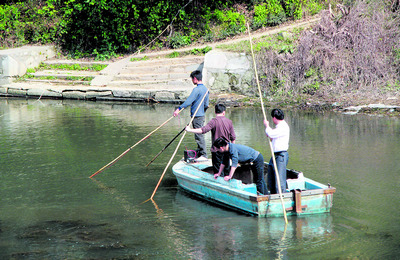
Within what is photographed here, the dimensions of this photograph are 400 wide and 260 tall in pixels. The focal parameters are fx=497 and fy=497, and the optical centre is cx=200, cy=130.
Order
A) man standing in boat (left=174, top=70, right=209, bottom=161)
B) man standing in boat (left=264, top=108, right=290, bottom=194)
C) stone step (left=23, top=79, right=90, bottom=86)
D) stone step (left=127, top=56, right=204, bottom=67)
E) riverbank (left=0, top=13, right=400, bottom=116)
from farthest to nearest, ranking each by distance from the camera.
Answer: stone step (left=23, top=79, right=90, bottom=86) < stone step (left=127, top=56, right=204, bottom=67) < riverbank (left=0, top=13, right=400, bottom=116) < man standing in boat (left=174, top=70, right=209, bottom=161) < man standing in boat (left=264, top=108, right=290, bottom=194)

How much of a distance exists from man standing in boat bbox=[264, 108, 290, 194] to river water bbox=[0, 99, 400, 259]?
63 cm

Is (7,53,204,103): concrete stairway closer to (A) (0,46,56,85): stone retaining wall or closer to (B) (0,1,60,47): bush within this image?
(A) (0,46,56,85): stone retaining wall

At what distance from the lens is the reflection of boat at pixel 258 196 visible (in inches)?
293

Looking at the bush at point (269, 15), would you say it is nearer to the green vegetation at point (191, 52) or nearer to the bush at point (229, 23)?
the bush at point (229, 23)

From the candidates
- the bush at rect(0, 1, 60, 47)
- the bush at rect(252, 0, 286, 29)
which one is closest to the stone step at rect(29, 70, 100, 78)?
the bush at rect(0, 1, 60, 47)

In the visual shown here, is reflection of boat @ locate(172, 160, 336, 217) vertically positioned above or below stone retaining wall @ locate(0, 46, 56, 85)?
below

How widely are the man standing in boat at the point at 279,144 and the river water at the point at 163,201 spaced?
0.63 meters

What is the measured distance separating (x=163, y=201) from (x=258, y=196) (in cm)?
203

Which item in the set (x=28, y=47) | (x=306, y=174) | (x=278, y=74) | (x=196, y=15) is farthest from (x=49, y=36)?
(x=306, y=174)

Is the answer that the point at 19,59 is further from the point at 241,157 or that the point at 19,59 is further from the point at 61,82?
the point at 241,157

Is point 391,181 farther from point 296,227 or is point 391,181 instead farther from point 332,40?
point 332,40

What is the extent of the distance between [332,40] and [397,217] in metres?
13.4

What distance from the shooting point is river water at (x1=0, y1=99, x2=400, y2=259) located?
6.64 m

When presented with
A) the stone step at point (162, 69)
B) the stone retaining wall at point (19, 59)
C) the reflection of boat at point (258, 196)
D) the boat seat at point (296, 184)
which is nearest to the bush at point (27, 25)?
the stone retaining wall at point (19, 59)
